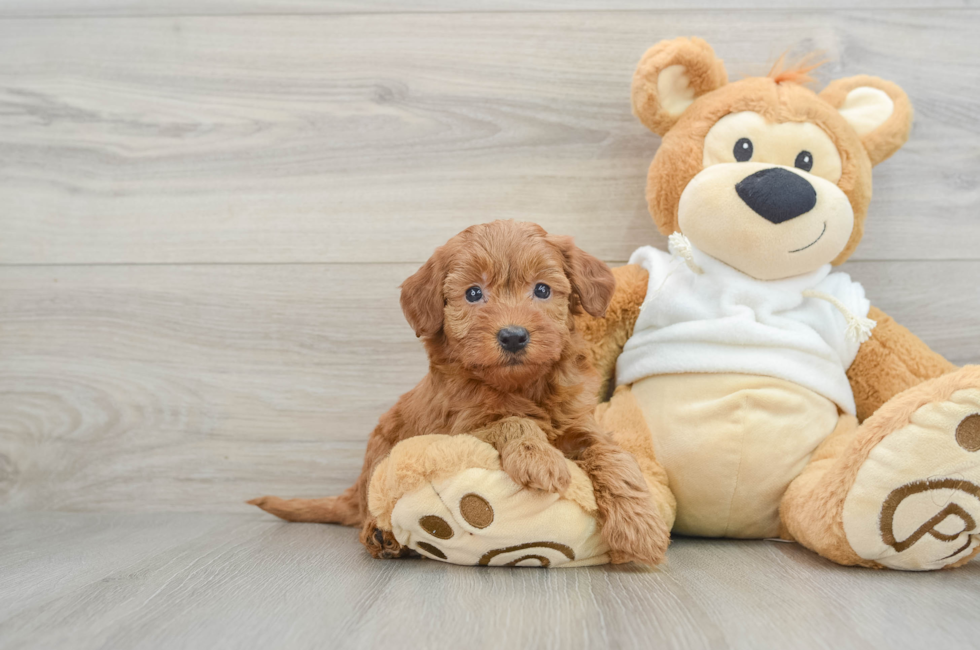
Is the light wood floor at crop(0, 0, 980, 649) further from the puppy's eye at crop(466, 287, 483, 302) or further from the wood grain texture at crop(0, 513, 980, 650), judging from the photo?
the puppy's eye at crop(466, 287, 483, 302)

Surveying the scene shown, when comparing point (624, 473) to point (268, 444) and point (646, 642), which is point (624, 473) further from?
point (268, 444)

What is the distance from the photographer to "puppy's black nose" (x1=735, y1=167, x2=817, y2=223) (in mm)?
1186

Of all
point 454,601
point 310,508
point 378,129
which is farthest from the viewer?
point 378,129

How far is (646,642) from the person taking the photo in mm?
813

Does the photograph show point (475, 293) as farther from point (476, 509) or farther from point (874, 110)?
point (874, 110)

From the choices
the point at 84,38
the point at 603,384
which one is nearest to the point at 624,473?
the point at 603,384

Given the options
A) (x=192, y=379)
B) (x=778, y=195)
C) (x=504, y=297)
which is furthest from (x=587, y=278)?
(x=192, y=379)

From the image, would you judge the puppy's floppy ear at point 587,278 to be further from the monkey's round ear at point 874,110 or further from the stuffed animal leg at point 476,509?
the monkey's round ear at point 874,110

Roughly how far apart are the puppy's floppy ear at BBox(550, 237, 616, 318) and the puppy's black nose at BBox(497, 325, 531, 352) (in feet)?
0.55

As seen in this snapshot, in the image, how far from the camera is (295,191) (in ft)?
5.18

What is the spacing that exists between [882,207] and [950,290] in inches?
9.1

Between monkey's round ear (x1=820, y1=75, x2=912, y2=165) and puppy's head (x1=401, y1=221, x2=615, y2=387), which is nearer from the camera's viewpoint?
puppy's head (x1=401, y1=221, x2=615, y2=387)

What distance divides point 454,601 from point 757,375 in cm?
66

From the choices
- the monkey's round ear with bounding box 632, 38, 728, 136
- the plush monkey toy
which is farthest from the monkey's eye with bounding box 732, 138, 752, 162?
the monkey's round ear with bounding box 632, 38, 728, 136
